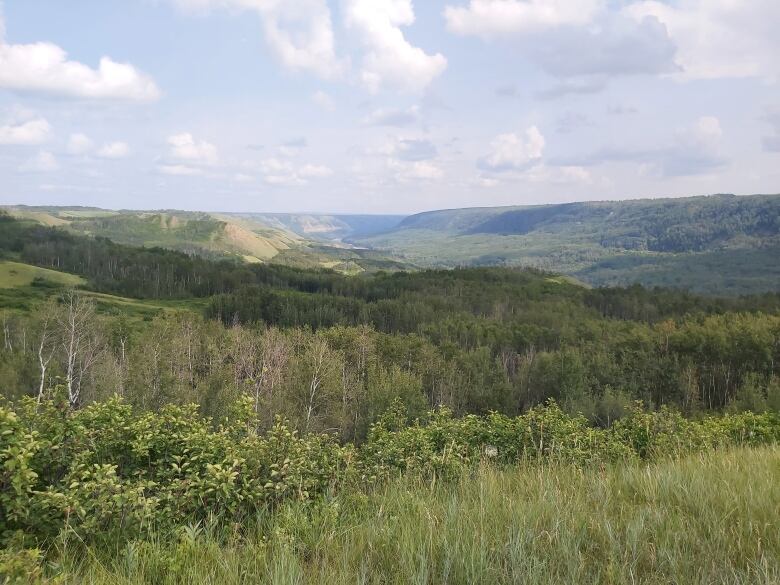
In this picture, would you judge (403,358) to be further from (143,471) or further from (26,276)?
(26,276)

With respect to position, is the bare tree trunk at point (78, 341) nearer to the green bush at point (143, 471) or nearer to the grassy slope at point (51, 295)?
the green bush at point (143, 471)

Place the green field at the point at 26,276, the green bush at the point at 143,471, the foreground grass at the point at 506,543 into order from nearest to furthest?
the foreground grass at the point at 506,543 < the green bush at the point at 143,471 < the green field at the point at 26,276

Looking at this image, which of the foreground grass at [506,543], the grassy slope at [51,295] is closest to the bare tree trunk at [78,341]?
the foreground grass at [506,543]

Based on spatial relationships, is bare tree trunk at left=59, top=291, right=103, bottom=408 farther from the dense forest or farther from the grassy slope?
the grassy slope

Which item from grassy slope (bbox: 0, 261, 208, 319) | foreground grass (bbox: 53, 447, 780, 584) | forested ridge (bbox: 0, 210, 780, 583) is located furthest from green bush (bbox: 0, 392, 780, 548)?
grassy slope (bbox: 0, 261, 208, 319)

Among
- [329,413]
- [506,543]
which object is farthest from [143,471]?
[329,413]

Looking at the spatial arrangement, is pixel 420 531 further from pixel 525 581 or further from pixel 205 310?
pixel 205 310

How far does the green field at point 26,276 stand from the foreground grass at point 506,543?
590 ft

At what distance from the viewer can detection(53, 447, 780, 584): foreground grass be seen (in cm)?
391

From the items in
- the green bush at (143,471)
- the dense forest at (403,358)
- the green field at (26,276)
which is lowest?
the dense forest at (403,358)

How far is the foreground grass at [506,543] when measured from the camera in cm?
391

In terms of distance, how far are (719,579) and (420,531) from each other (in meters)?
2.49

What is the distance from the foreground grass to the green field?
17993 cm

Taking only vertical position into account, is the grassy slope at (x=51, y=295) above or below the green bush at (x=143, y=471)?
below
